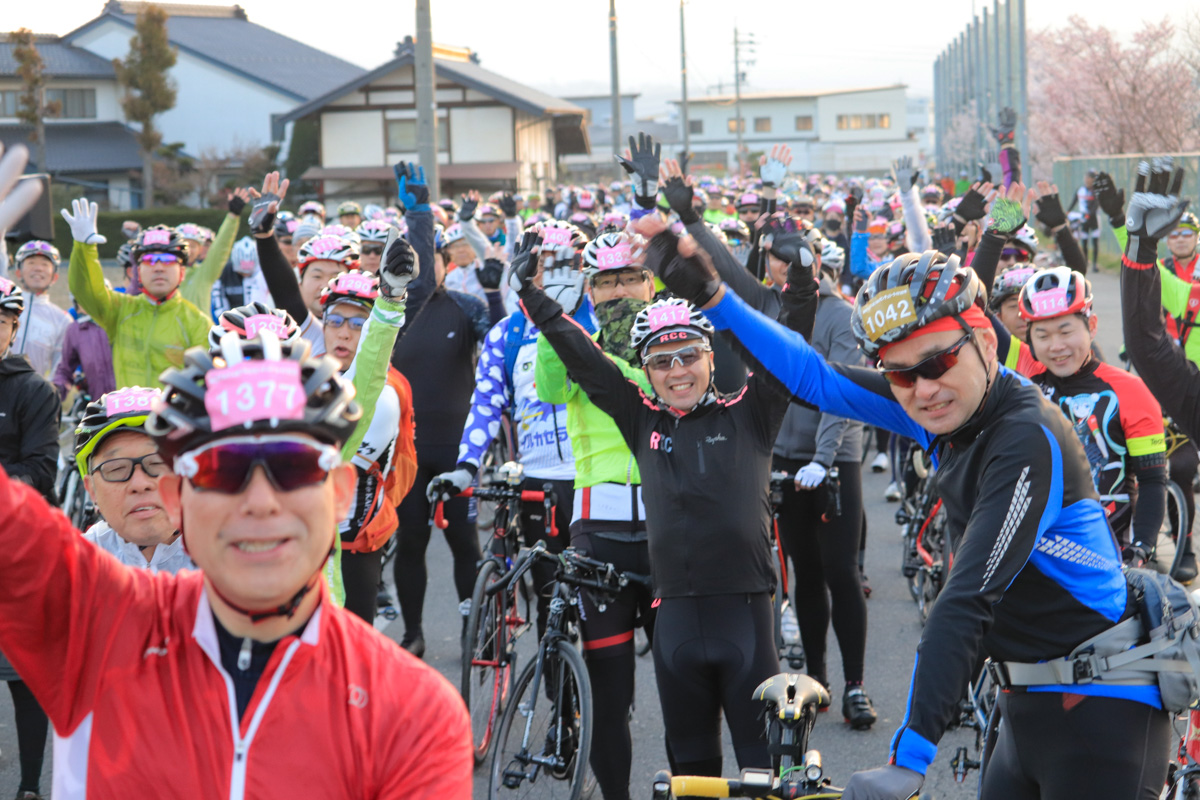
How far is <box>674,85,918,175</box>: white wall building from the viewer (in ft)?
399

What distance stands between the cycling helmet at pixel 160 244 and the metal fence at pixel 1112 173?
19998 mm

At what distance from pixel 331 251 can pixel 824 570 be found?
133 inches

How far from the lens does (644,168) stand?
23.1ft

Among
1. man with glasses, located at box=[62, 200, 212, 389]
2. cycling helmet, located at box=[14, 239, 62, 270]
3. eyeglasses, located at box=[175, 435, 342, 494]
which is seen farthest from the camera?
cycling helmet, located at box=[14, 239, 62, 270]

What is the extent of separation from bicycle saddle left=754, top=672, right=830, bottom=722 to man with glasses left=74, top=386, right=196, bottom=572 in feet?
5.97

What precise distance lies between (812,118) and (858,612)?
415ft

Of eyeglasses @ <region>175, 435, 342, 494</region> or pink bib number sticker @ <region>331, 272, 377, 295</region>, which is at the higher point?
pink bib number sticker @ <region>331, 272, 377, 295</region>

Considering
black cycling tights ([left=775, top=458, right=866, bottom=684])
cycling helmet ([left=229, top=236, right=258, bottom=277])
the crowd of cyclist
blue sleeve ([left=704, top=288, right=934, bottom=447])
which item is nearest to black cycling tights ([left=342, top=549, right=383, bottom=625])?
the crowd of cyclist

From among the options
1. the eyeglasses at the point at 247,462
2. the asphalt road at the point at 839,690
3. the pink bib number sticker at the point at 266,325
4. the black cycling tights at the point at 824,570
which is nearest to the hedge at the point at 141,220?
the asphalt road at the point at 839,690

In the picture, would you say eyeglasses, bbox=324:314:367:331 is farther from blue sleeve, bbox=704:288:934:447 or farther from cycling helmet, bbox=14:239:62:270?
cycling helmet, bbox=14:239:62:270

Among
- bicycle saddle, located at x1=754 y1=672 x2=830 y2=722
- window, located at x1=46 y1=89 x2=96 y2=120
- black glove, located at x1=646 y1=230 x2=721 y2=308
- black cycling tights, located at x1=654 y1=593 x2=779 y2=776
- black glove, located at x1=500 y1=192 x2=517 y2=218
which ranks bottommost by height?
black cycling tights, located at x1=654 y1=593 x2=779 y2=776

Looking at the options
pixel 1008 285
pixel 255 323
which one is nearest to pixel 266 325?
pixel 255 323

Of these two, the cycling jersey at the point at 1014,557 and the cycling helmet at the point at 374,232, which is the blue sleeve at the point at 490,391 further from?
the cycling jersey at the point at 1014,557

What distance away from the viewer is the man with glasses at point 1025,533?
3.00m
